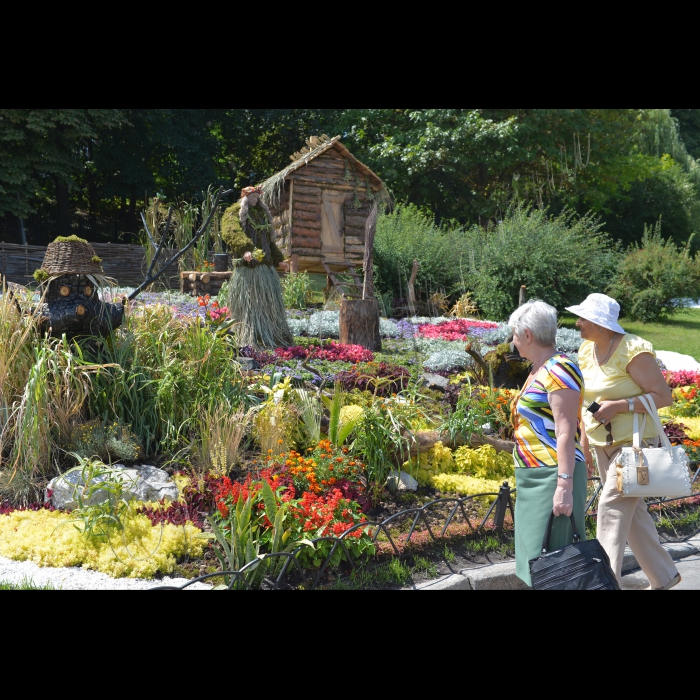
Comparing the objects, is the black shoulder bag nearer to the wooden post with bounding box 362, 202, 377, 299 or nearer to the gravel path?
→ the gravel path

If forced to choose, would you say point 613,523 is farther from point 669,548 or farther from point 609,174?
point 609,174

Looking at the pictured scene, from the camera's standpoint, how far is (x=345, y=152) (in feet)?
60.8

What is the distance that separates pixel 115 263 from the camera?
19922mm

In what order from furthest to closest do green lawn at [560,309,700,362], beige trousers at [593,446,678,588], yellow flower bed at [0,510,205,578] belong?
green lawn at [560,309,700,362], yellow flower bed at [0,510,205,578], beige trousers at [593,446,678,588]

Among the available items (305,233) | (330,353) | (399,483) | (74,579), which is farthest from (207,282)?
(74,579)

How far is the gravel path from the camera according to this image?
159 inches

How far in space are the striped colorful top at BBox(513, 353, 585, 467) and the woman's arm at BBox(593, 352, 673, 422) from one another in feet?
1.98

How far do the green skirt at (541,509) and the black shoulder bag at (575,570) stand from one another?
108 millimetres

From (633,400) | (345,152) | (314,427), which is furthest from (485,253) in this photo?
(633,400)

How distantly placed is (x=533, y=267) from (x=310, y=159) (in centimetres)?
613

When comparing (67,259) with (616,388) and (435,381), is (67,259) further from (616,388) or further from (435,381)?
(616,388)

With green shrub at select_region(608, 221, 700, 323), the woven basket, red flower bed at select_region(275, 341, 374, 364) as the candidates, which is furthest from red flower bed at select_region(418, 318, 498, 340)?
the woven basket

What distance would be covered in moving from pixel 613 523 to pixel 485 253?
13785mm

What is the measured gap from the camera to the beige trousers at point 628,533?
3916 millimetres
